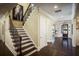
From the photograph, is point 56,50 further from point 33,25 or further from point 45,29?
point 33,25

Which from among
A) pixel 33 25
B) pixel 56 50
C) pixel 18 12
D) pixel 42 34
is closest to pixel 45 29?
pixel 42 34

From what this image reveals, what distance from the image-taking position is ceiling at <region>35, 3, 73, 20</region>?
6.94ft

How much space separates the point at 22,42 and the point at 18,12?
1.85 ft

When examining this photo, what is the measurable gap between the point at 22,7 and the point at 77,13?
40.0 inches

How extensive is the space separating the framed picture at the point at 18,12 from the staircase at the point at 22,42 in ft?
0.66

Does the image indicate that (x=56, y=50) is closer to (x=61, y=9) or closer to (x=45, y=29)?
(x=45, y=29)

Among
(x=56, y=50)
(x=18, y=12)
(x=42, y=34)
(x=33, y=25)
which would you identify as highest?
(x=18, y=12)

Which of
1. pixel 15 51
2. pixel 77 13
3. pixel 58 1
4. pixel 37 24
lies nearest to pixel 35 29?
pixel 37 24

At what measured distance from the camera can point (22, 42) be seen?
215 centimetres

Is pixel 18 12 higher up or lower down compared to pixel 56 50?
higher up

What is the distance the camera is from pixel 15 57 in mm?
2188

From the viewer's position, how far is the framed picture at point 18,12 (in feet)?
6.88

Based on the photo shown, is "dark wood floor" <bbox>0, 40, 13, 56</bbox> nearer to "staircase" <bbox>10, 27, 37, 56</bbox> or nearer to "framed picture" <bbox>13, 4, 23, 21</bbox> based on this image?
"staircase" <bbox>10, 27, 37, 56</bbox>

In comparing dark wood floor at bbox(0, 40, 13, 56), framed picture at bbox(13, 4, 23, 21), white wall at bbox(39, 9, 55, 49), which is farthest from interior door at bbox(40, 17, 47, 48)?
dark wood floor at bbox(0, 40, 13, 56)
